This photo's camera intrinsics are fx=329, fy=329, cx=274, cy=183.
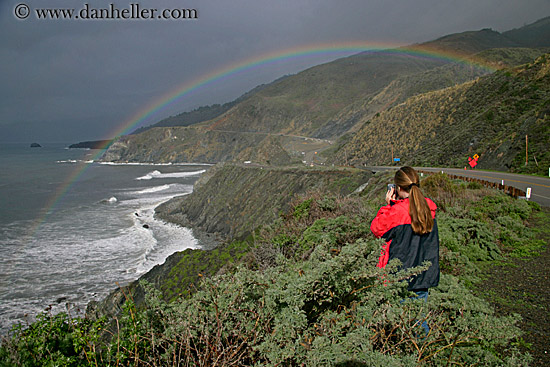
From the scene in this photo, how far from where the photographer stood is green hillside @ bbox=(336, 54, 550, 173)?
20.9 meters

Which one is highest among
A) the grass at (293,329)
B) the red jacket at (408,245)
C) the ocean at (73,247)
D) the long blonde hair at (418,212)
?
the long blonde hair at (418,212)

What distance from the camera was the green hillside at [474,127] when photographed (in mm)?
20922

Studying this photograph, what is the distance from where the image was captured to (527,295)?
435 centimetres

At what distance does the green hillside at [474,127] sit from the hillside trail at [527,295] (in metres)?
15.8

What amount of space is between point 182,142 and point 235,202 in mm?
106532

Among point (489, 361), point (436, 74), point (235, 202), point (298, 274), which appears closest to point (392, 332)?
point (489, 361)

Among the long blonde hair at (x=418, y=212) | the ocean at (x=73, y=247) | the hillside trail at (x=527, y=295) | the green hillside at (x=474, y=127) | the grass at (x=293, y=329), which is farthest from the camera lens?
the green hillside at (x=474, y=127)

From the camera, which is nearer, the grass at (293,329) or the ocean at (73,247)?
the grass at (293,329)

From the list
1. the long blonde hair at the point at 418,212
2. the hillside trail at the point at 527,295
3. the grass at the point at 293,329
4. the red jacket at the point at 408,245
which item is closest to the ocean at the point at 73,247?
the grass at the point at 293,329

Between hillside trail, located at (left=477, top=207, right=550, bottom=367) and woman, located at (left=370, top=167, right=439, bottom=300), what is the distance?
1180 millimetres

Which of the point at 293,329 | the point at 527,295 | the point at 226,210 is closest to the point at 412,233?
the point at 293,329

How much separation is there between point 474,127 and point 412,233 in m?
29.0

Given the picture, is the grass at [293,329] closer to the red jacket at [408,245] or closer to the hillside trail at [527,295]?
the red jacket at [408,245]

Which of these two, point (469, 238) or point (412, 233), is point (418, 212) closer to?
point (412, 233)
